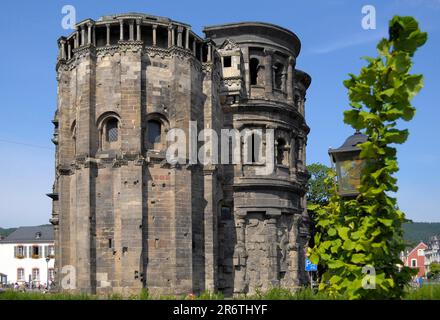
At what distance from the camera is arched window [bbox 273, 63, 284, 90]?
132ft

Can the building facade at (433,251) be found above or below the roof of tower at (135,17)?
below

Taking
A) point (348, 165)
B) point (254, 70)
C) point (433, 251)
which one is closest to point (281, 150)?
point (254, 70)

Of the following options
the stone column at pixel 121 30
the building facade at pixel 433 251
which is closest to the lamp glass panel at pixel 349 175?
the stone column at pixel 121 30

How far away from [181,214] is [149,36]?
29.7 ft

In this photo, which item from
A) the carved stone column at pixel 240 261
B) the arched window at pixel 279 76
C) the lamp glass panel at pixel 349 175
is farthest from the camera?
the arched window at pixel 279 76

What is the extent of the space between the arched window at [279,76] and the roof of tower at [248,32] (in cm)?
156

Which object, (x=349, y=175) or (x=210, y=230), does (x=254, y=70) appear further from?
(x=349, y=175)

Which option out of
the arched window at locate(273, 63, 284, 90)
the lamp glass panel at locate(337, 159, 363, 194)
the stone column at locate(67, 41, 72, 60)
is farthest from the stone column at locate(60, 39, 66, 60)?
the lamp glass panel at locate(337, 159, 363, 194)

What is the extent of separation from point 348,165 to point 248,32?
28.0 metres

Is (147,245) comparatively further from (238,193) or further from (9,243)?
(9,243)

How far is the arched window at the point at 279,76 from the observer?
1582 inches

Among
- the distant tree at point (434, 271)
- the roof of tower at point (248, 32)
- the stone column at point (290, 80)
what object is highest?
the roof of tower at point (248, 32)

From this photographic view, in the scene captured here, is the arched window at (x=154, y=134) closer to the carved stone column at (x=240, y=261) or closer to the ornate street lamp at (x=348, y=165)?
the carved stone column at (x=240, y=261)
